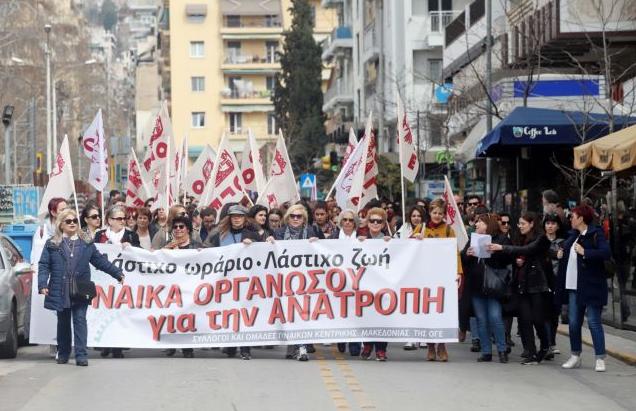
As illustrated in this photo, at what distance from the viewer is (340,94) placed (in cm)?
8362

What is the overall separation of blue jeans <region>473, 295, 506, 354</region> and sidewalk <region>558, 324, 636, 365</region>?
1.43 metres

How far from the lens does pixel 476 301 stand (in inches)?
670

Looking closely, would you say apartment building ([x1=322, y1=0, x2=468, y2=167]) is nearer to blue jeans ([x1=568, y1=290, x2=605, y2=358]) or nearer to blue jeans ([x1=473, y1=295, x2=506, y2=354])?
blue jeans ([x1=473, y1=295, x2=506, y2=354])

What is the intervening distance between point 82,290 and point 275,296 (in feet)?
7.43

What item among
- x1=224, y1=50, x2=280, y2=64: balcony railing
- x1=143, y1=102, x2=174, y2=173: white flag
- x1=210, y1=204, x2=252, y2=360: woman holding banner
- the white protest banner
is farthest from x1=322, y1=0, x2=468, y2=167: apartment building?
x1=224, y1=50, x2=280, y2=64: balcony railing

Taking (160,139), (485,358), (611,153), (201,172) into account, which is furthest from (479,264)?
(201,172)

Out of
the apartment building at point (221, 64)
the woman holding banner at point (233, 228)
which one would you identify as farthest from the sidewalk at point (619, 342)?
the apartment building at point (221, 64)

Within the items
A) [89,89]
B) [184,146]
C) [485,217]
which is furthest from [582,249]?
[89,89]

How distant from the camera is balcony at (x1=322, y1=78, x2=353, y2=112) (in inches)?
3236

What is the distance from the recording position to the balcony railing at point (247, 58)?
115887mm

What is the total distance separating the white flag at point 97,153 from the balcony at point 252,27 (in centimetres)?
9084

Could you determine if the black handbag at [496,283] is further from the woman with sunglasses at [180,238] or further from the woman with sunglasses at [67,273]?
the woman with sunglasses at [67,273]

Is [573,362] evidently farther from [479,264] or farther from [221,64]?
[221,64]

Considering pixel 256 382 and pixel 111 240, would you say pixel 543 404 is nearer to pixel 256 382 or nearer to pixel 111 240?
pixel 256 382
